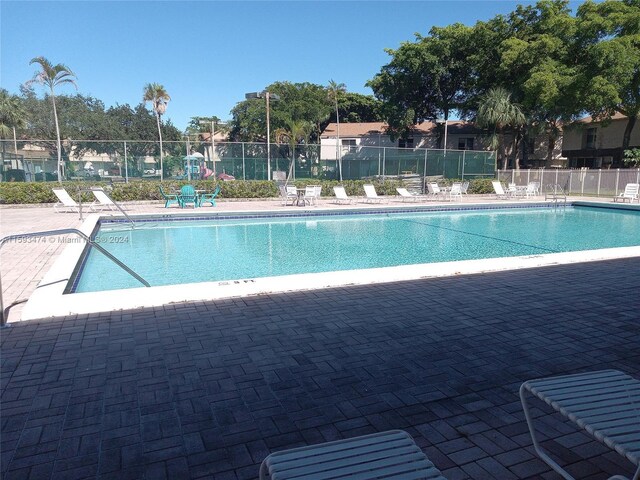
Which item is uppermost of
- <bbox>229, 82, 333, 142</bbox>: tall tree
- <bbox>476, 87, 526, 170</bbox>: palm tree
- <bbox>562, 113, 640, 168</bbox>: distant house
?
<bbox>229, 82, 333, 142</bbox>: tall tree

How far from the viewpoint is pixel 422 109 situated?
36.2m

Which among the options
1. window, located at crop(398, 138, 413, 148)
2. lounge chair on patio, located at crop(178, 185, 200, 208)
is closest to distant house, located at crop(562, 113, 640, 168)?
window, located at crop(398, 138, 413, 148)

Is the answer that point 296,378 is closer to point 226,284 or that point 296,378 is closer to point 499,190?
point 226,284

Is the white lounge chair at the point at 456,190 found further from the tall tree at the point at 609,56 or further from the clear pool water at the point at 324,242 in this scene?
the tall tree at the point at 609,56

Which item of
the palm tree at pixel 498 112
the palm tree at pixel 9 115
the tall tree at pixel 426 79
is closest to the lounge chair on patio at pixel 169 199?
the palm tree at pixel 498 112

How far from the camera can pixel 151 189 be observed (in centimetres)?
1697

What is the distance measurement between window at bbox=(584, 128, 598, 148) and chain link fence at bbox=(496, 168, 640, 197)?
13.3m

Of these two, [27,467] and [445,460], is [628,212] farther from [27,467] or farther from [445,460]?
[27,467]

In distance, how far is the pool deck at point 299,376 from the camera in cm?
226

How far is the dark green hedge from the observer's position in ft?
49.9

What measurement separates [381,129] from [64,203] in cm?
3359

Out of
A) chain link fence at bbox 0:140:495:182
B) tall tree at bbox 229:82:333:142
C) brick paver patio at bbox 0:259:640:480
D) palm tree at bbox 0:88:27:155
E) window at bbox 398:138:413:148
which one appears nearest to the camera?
brick paver patio at bbox 0:259:640:480

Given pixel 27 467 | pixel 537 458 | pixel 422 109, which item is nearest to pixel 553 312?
pixel 537 458

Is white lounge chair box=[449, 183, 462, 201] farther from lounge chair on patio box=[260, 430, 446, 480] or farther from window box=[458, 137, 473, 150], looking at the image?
window box=[458, 137, 473, 150]
